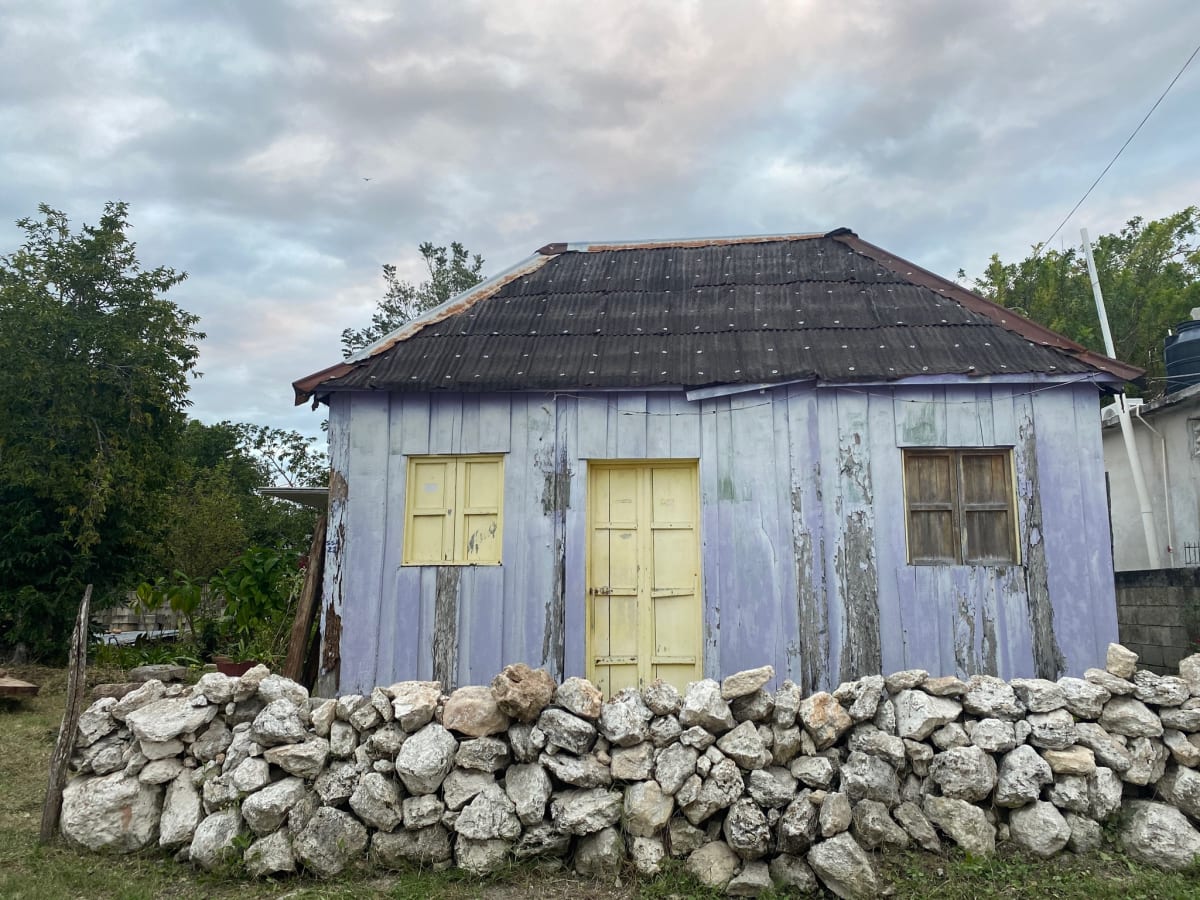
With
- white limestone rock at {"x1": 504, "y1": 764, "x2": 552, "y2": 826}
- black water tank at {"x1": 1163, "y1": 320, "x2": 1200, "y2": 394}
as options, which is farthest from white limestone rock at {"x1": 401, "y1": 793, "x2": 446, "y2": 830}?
black water tank at {"x1": 1163, "y1": 320, "x2": 1200, "y2": 394}

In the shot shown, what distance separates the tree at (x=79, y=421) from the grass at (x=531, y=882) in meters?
7.48

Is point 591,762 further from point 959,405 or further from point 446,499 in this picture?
point 959,405

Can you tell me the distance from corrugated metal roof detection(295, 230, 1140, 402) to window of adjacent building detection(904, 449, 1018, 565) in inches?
28.2

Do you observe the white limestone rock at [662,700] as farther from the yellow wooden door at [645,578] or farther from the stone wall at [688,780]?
the yellow wooden door at [645,578]

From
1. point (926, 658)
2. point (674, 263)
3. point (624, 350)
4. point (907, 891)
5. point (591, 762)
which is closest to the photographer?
point (907, 891)

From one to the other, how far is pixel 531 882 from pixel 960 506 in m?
4.21

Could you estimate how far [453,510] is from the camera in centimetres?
664

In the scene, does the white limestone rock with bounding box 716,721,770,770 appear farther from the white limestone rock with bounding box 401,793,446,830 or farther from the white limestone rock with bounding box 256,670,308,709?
the white limestone rock with bounding box 256,670,308,709

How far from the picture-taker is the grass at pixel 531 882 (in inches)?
167

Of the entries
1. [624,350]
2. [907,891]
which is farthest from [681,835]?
[624,350]

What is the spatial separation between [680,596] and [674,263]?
3784 millimetres

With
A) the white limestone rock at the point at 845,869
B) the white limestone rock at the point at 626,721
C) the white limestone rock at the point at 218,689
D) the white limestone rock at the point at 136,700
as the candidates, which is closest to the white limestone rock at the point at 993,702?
the white limestone rock at the point at 845,869

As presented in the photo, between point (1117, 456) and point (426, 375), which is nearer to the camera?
point (426, 375)

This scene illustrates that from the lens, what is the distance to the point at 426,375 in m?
6.72
